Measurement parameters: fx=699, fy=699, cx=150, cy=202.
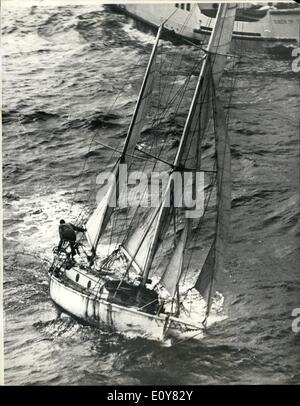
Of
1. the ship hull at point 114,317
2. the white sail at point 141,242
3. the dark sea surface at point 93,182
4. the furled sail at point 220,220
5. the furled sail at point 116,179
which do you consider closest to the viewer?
the dark sea surface at point 93,182

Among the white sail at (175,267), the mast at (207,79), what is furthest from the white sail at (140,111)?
the white sail at (175,267)

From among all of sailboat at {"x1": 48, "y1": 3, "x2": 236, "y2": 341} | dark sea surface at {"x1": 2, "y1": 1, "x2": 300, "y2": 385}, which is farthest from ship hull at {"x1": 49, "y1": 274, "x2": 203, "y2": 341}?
dark sea surface at {"x1": 2, "y1": 1, "x2": 300, "y2": 385}

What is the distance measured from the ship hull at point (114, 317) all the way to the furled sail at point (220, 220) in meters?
0.61

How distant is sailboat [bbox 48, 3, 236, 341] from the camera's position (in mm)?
10422

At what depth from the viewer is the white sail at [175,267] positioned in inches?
415

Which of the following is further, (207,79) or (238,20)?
(238,20)

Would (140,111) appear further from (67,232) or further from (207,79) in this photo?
(67,232)

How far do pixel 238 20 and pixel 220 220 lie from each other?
3.56 metres

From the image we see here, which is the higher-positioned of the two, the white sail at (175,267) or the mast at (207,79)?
the mast at (207,79)

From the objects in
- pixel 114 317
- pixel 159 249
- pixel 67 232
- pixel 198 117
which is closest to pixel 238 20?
pixel 198 117

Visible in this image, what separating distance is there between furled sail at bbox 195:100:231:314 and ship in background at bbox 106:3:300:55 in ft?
6.33

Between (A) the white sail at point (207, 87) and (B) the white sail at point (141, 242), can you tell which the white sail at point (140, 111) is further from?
(B) the white sail at point (141, 242)

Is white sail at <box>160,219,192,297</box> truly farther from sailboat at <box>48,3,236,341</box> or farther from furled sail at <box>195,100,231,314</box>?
furled sail at <box>195,100,231,314</box>

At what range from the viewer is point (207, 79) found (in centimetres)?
1073
